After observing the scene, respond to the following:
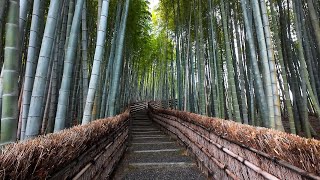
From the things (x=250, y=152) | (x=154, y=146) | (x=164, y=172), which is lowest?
(x=164, y=172)

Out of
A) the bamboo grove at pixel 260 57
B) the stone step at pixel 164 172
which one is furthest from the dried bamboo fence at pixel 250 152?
the bamboo grove at pixel 260 57

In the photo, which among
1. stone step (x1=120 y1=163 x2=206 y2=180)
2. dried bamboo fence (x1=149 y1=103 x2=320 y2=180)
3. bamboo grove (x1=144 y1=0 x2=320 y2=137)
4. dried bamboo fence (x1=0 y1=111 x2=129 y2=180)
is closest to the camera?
dried bamboo fence (x1=0 y1=111 x2=129 y2=180)

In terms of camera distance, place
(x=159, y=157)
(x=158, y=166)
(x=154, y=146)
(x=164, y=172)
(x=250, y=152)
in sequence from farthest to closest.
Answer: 1. (x=154, y=146)
2. (x=159, y=157)
3. (x=158, y=166)
4. (x=164, y=172)
5. (x=250, y=152)

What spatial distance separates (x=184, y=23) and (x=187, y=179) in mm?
6504

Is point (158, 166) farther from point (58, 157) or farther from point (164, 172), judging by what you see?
point (58, 157)

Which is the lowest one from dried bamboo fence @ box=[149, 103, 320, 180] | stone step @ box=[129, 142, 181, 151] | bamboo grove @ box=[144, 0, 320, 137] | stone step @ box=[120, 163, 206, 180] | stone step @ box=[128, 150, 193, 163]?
stone step @ box=[120, 163, 206, 180]

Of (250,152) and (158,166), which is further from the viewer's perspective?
(158,166)

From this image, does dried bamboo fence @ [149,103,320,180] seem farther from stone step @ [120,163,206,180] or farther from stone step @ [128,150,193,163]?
stone step @ [128,150,193,163]

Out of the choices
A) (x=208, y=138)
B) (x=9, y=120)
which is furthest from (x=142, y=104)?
(x=9, y=120)

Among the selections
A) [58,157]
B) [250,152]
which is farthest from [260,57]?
[58,157]

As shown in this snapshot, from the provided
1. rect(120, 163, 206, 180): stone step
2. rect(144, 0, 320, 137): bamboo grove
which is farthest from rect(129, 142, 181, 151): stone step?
rect(144, 0, 320, 137): bamboo grove

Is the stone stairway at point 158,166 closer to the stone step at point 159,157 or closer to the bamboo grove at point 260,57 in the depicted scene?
the stone step at point 159,157

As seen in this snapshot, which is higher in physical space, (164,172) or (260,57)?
(260,57)

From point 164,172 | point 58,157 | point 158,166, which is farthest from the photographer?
point 158,166
